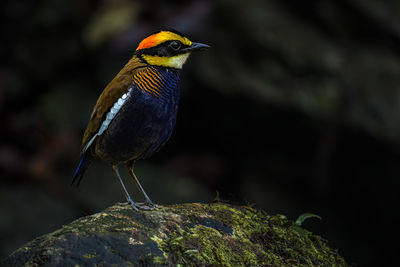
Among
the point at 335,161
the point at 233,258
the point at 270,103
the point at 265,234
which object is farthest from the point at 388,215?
the point at 233,258

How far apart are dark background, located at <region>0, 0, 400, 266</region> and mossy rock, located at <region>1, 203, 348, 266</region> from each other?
4.25 meters

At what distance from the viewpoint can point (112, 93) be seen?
4.22 metres

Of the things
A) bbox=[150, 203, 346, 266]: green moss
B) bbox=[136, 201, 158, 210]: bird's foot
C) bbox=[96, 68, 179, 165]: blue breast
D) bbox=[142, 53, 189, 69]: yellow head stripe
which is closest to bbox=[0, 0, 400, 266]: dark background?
bbox=[96, 68, 179, 165]: blue breast

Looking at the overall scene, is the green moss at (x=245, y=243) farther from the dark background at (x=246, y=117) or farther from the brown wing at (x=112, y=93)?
the dark background at (x=246, y=117)

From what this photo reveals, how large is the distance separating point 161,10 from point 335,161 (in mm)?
3964

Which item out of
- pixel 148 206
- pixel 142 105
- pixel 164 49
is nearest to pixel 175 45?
pixel 164 49

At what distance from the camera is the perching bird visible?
414 centimetres

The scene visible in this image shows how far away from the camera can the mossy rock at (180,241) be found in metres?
2.80

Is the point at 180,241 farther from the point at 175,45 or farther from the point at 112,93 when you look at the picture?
the point at 175,45

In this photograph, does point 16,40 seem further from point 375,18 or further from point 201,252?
point 201,252

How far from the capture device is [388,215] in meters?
7.74

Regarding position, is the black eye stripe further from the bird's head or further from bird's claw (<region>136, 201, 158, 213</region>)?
bird's claw (<region>136, 201, 158, 213</region>)

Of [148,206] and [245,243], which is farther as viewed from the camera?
[148,206]

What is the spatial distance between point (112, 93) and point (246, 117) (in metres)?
4.31
